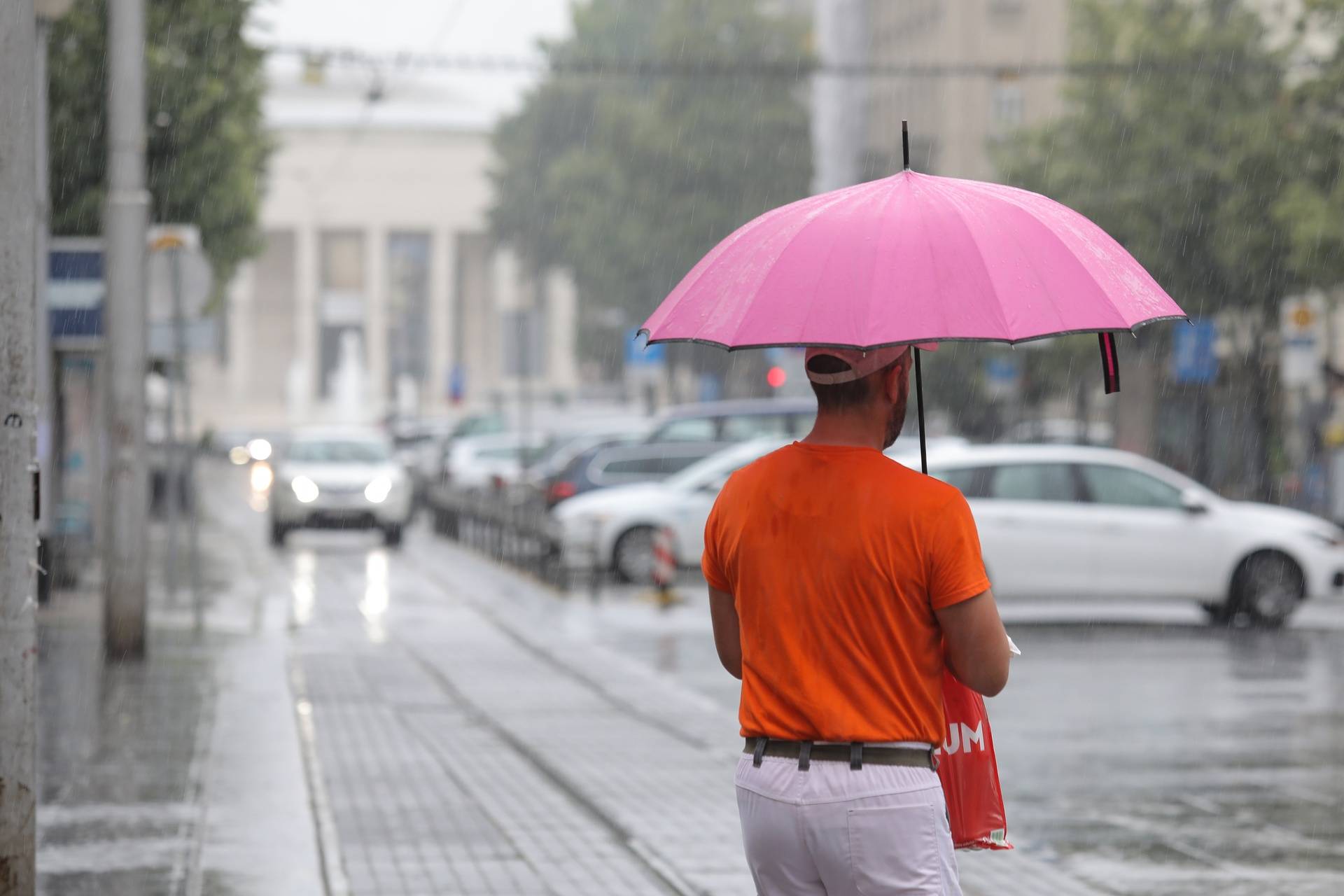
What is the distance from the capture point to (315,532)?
113 ft

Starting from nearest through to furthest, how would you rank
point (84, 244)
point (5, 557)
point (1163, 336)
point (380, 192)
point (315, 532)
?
point (5, 557) < point (84, 244) < point (315, 532) < point (1163, 336) < point (380, 192)

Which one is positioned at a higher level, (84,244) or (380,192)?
(380,192)

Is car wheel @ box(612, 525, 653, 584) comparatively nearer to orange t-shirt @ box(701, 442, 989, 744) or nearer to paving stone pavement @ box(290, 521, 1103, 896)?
paving stone pavement @ box(290, 521, 1103, 896)

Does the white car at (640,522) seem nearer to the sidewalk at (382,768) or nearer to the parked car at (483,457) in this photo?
the sidewalk at (382,768)

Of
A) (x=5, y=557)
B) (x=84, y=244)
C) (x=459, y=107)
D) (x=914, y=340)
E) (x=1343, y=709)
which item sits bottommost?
(x=1343, y=709)

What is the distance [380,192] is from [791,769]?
10529 centimetres

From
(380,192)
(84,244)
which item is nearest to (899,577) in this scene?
(84,244)

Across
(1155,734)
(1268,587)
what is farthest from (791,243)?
(1268,587)

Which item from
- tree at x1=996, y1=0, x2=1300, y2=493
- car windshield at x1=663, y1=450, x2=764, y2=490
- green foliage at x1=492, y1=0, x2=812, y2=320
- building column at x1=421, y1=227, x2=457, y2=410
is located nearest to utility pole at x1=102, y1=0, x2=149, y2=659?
car windshield at x1=663, y1=450, x2=764, y2=490

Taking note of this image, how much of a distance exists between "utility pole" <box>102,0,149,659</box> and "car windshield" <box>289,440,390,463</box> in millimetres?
17160

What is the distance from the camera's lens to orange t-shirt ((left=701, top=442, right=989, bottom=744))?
140 inches

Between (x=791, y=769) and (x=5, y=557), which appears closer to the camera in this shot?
(x=791, y=769)

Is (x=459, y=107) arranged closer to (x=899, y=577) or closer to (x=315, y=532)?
(x=315, y=532)

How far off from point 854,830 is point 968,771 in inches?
12.5
